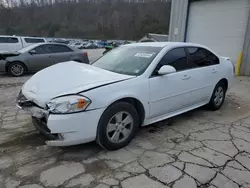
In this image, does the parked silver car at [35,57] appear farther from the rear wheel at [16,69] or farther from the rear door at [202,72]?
the rear door at [202,72]

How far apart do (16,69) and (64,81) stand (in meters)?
6.31

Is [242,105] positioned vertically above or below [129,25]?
below

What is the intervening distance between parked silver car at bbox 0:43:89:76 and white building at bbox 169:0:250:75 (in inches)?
236

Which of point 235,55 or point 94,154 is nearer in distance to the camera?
point 94,154

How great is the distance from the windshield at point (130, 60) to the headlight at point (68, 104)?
0.96 metres

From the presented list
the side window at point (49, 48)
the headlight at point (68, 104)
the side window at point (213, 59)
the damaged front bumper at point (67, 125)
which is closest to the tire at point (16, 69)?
the side window at point (49, 48)

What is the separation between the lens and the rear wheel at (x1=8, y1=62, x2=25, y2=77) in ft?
25.8

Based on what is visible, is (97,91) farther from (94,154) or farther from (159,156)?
(159,156)

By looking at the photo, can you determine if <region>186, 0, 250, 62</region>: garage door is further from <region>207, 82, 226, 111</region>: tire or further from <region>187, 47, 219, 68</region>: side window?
<region>187, 47, 219, 68</region>: side window

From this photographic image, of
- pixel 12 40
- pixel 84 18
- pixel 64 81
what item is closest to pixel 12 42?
pixel 12 40

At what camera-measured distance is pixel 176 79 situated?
339 cm

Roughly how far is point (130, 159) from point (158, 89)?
112cm

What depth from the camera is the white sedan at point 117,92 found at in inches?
95.8

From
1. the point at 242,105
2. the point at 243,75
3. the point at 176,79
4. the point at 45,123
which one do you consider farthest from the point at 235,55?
the point at 45,123
